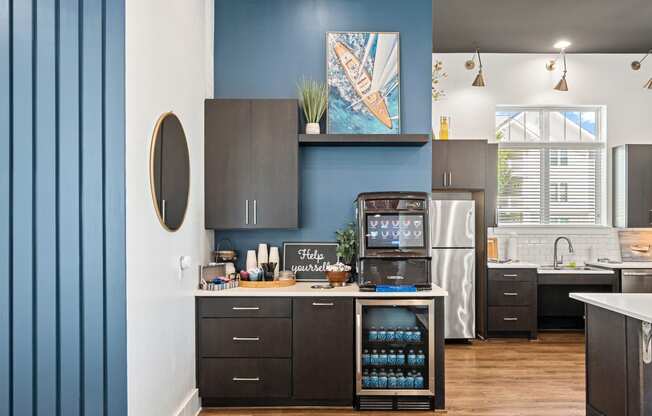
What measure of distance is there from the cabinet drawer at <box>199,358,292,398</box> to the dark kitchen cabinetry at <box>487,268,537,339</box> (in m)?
2.96

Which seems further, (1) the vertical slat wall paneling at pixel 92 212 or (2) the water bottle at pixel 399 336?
(2) the water bottle at pixel 399 336

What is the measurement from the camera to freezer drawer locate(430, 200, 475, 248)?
17.8 feet

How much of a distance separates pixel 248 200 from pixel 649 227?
4.75m

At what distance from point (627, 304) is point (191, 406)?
267 cm

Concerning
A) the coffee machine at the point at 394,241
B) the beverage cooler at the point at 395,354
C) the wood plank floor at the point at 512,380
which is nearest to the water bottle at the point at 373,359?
the beverage cooler at the point at 395,354

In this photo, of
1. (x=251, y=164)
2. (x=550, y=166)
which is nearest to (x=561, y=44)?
(x=550, y=166)

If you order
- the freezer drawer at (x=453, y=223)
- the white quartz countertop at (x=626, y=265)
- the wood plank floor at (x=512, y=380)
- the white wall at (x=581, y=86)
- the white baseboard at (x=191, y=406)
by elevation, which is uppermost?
the white wall at (x=581, y=86)

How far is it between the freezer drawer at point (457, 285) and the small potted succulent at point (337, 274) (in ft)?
6.07

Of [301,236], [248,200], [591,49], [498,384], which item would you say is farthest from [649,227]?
[248,200]

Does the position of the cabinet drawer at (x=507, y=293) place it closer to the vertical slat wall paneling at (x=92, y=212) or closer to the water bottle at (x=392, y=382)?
the water bottle at (x=392, y=382)

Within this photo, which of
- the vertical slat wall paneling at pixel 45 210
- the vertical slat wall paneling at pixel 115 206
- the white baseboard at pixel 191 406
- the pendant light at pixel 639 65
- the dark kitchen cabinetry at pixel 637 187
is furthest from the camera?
the dark kitchen cabinetry at pixel 637 187

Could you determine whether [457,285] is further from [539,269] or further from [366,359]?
[366,359]

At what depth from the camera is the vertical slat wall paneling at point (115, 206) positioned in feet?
6.91

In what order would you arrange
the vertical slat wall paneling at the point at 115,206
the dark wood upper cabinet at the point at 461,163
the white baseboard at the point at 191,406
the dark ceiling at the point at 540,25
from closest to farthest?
the vertical slat wall paneling at the point at 115,206 < the white baseboard at the point at 191,406 < the dark ceiling at the point at 540,25 < the dark wood upper cabinet at the point at 461,163
